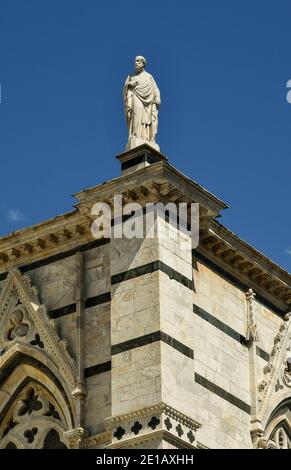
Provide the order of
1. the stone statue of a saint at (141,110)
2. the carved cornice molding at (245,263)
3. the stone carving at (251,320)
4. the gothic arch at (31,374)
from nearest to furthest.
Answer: the gothic arch at (31,374) < the stone statue of a saint at (141,110) < the carved cornice molding at (245,263) < the stone carving at (251,320)

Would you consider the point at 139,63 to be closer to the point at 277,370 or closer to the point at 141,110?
the point at 141,110

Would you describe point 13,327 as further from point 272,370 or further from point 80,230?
point 272,370

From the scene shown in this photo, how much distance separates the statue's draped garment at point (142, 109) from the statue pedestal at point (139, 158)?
1.06ft

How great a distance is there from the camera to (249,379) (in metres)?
25.7

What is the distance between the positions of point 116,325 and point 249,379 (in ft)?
9.23

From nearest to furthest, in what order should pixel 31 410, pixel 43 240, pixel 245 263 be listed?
pixel 31 410, pixel 43 240, pixel 245 263

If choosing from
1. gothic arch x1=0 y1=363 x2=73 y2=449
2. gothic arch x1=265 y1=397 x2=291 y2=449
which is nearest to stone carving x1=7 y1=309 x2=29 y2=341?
gothic arch x1=0 y1=363 x2=73 y2=449

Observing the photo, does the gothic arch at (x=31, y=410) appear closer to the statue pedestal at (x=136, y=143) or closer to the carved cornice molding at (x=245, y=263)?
the carved cornice molding at (x=245, y=263)

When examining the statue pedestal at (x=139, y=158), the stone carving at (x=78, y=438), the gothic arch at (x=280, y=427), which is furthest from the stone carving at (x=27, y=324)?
the gothic arch at (x=280, y=427)

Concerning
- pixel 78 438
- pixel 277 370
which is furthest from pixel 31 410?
pixel 277 370

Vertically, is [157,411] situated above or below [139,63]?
below

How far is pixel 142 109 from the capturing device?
25125 mm

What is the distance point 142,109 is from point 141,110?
0.09 ft

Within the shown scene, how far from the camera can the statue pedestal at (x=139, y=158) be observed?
24656 millimetres
